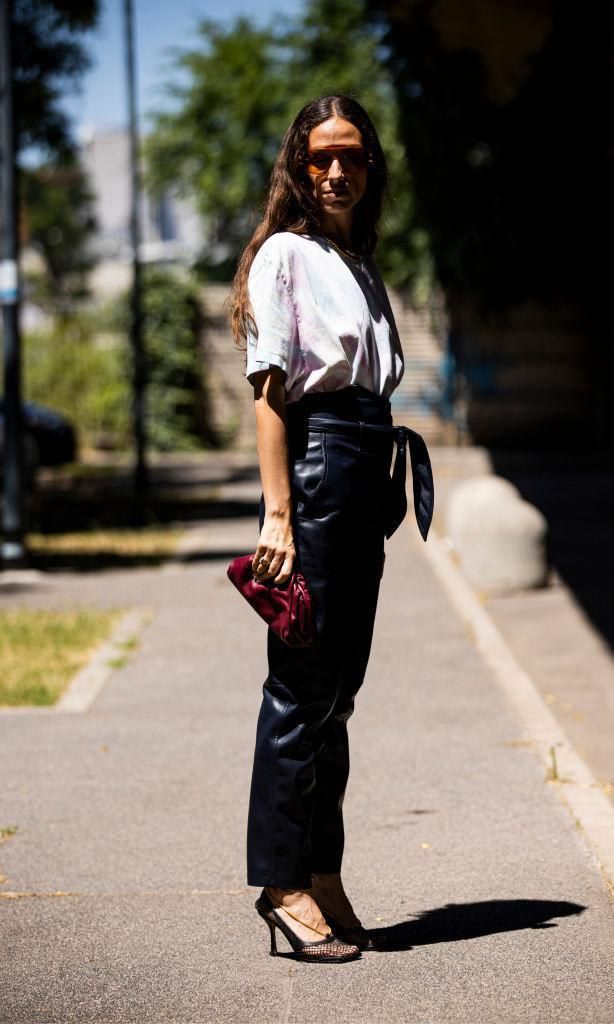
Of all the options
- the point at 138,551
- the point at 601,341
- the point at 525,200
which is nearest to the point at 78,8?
the point at 138,551

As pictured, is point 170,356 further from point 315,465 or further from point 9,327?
point 315,465

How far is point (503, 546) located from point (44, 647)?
3.54 m

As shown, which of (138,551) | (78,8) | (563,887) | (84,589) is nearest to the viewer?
(563,887)

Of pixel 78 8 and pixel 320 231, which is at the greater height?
pixel 78 8

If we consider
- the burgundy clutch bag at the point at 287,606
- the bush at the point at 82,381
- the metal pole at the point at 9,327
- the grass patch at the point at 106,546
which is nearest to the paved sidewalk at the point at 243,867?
the burgundy clutch bag at the point at 287,606

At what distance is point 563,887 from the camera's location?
14.5 feet

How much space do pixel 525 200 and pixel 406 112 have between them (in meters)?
2.81

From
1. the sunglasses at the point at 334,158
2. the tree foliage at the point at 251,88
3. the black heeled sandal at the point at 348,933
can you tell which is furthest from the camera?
the tree foliage at the point at 251,88

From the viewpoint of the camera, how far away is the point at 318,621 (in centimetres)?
367

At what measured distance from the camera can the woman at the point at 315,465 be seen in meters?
3.62

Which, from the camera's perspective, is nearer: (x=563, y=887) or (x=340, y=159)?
(x=340, y=159)

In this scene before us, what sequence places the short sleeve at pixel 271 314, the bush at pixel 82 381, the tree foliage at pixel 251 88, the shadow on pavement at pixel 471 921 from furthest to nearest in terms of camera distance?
the tree foliage at pixel 251 88 < the bush at pixel 82 381 < the shadow on pavement at pixel 471 921 < the short sleeve at pixel 271 314

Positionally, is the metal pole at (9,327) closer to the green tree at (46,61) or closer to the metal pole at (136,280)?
the green tree at (46,61)

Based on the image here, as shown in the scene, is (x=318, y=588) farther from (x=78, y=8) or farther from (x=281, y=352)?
(x=78, y=8)
